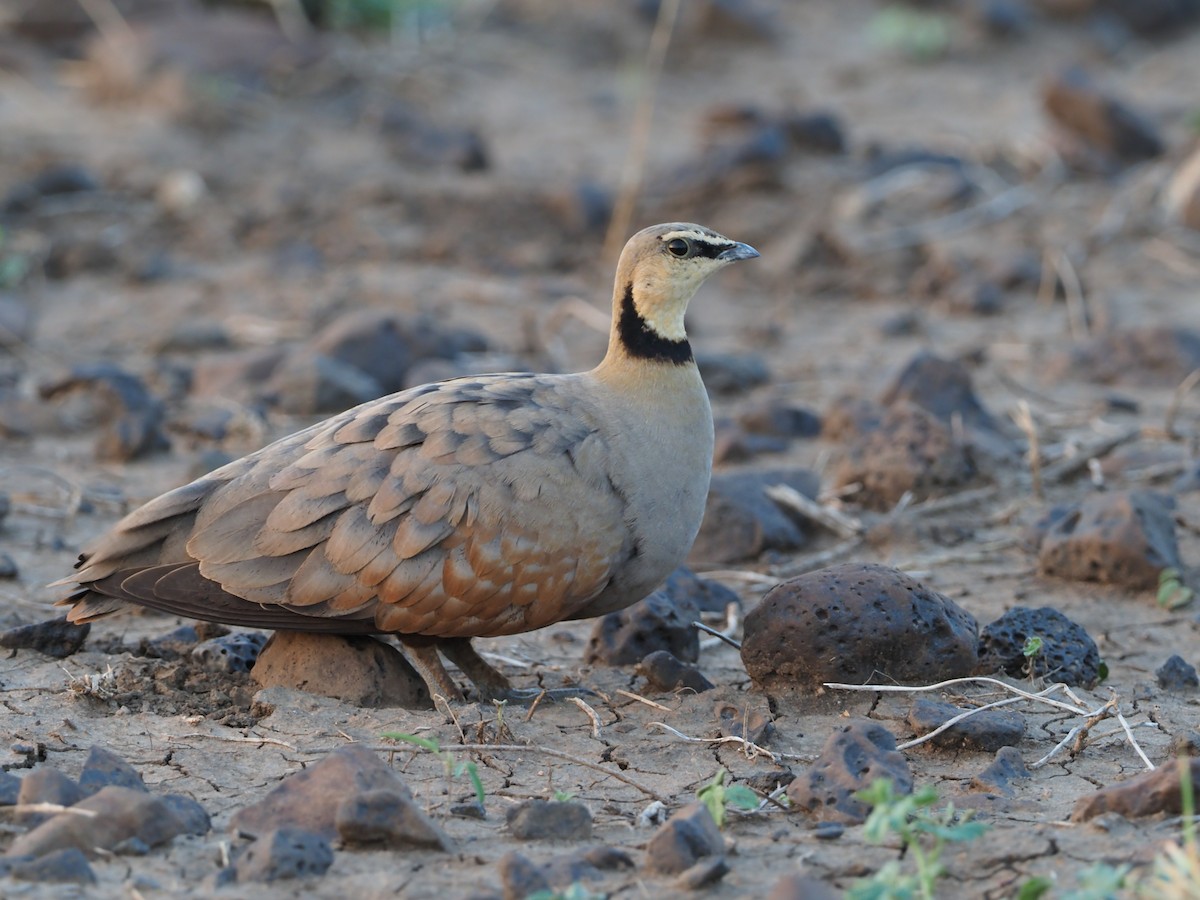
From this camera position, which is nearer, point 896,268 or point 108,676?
point 108,676

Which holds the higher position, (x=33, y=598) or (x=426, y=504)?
(x=426, y=504)

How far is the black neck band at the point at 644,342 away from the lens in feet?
16.6

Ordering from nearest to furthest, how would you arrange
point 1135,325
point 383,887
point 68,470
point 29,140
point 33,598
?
1. point 383,887
2. point 33,598
3. point 68,470
4. point 1135,325
5. point 29,140

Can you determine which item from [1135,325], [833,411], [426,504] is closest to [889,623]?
[426,504]

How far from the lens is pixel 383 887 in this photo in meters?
3.42

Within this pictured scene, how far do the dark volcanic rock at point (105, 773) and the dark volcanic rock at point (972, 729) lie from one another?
2.07 m

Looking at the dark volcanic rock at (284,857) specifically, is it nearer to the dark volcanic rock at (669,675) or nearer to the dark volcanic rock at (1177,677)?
the dark volcanic rock at (669,675)

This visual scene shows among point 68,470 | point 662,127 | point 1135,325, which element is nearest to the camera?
point 68,470

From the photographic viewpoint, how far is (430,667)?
4734 mm

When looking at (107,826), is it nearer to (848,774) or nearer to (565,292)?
(848,774)

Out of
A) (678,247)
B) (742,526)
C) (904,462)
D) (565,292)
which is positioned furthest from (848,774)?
(565,292)

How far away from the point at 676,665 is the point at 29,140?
8.03 meters

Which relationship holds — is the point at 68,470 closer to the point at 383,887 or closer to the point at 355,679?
the point at 355,679

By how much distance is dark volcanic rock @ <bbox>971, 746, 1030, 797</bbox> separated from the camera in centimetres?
402
